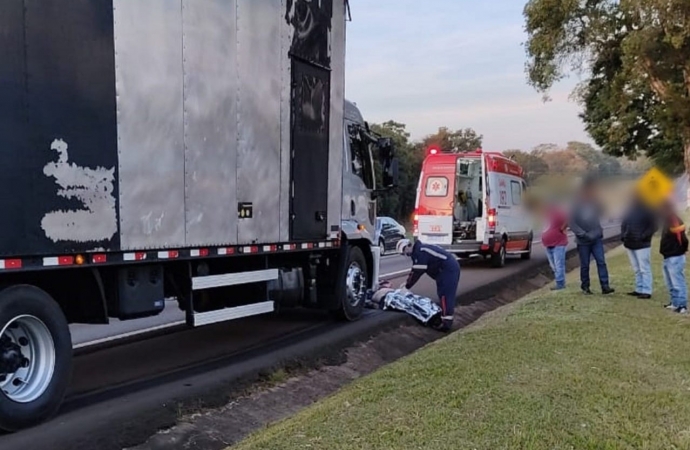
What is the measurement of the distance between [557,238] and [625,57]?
12811 mm

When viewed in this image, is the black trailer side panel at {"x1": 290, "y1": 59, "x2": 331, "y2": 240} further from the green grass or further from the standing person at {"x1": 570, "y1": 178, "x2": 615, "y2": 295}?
the standing person at {"x1": 570, "y1": 178, "x2": 615, "y2": 295}

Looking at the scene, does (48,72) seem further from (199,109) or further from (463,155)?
(463,155)

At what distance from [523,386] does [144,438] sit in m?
2.90

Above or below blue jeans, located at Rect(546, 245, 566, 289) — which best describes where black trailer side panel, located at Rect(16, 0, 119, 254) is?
above

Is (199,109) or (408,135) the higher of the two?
A: (408,135)

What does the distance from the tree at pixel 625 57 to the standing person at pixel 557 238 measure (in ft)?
35.0

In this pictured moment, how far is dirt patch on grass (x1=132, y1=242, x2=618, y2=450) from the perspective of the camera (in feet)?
18.3

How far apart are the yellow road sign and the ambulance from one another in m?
7.08

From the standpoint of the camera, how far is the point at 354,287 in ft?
34.8

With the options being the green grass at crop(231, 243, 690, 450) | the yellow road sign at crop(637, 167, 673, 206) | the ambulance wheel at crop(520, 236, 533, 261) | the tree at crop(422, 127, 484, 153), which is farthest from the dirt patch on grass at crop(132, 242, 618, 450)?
the tree at crop(422, 127, 484, 153)

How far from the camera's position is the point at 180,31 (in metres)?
6.69

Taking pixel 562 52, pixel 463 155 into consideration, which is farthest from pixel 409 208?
pixel 463 155

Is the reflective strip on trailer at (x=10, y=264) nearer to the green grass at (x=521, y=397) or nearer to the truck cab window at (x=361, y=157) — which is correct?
the green grass at (x=521, y=397)

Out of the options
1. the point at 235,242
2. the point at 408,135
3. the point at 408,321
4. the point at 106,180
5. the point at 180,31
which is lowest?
the point at 408,321
